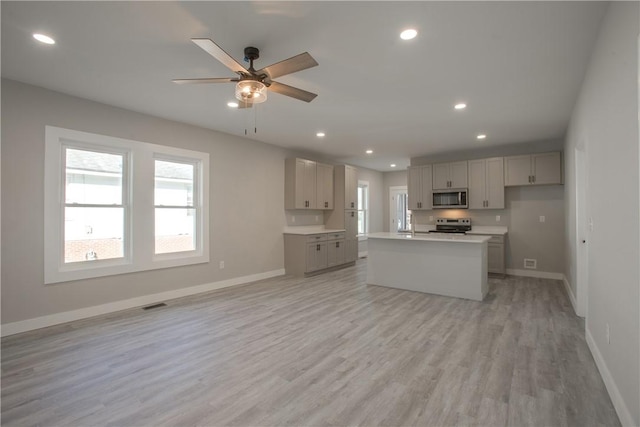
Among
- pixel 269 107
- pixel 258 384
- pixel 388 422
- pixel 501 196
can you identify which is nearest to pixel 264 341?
pixel 258 384

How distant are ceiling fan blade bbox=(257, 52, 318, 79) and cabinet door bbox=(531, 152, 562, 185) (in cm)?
554

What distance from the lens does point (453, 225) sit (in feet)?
22.7

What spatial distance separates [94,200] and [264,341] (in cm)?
293

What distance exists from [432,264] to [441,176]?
2882mm

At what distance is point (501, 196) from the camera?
6258mm

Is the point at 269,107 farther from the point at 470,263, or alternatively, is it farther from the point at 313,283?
the point at 470,263

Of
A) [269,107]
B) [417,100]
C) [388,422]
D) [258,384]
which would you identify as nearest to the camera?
[388,422]

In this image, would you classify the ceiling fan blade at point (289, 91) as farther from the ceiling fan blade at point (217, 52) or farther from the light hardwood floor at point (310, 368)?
the light hardwood floor at point (310, 368)

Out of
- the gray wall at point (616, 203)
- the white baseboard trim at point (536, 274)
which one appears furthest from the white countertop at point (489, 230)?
the gray wall at point (616, 203)

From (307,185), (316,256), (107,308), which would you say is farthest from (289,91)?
(316,256)

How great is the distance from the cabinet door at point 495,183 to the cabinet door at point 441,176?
0.80 metres

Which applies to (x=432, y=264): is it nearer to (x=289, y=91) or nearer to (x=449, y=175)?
(x=449, y=175)

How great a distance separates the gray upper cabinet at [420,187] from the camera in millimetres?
7152

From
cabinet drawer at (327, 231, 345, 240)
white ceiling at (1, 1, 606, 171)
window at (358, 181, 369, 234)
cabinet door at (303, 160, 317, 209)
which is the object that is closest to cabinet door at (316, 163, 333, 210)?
cabinet door at (303, 160, 317, 209)
